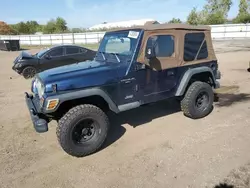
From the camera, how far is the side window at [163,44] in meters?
4.74

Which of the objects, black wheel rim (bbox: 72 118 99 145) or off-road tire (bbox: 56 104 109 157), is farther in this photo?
black wheel rim (bbox: 72 118 99 145)

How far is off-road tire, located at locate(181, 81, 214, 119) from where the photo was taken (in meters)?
5.42

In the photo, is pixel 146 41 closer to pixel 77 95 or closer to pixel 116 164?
pixel 77 95

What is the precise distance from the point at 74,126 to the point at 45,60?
765cm

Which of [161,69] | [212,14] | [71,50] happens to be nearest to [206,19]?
[212,14]

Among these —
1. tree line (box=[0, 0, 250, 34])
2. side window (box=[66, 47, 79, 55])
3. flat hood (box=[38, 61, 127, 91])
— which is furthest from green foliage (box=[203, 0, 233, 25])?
flat hood (box=[38, 61, 127, 91])

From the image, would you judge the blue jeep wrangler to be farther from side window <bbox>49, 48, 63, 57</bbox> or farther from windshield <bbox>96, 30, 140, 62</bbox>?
side window <bbox>49, 48, 63, 57</bbox>

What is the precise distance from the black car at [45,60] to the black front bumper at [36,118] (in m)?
6.50

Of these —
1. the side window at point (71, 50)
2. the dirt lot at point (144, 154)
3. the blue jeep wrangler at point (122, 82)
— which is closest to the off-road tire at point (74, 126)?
the blue jeep wrangler at point (122, 82)

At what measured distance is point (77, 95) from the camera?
398cm

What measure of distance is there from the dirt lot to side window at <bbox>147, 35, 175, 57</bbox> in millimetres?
1504

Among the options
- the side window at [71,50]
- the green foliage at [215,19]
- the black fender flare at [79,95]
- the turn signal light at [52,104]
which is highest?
the green foliage at [215,19]

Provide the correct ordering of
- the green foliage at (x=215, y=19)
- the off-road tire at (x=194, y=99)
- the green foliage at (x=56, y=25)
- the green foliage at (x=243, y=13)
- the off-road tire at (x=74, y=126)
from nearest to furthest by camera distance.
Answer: the off-road tire at (x=74, y=126), the off-road tire at (x=194, y=99), the green foliage at (x=243, y=13), the green foliage at (x=215, y=19), the green foliage at (x=56, y=25)

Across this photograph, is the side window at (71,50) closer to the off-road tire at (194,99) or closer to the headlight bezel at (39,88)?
the headlight bezel at (39,88)
